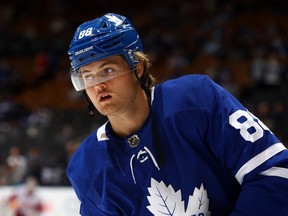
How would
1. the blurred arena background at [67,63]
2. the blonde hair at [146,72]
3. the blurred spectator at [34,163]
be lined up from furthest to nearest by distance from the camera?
the blurred arena background at [67,63] → the blurred spectator at [34,163] → the blonde hair at [146,72]

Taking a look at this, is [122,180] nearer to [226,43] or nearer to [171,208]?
[171,208]

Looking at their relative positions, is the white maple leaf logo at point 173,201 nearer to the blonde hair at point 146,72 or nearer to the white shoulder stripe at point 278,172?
the white shoulder stripe at point 278,172

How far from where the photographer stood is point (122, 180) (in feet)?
6.51

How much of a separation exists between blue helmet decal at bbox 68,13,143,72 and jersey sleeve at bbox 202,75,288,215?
0.32 metres

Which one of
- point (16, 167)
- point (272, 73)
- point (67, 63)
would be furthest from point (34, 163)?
point (67, 63)

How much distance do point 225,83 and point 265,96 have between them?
A: 0.92 m

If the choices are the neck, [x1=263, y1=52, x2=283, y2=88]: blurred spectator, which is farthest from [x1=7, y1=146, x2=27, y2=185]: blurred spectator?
the neck

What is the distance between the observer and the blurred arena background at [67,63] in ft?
28.6

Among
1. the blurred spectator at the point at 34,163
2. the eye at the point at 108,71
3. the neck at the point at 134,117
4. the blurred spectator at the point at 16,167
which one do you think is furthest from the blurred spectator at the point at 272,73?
the eye at the point at 108,71

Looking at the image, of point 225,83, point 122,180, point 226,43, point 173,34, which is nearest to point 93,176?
point 122,180

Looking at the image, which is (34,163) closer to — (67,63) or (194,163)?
(67,63)

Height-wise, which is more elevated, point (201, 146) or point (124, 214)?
point (201, 146)

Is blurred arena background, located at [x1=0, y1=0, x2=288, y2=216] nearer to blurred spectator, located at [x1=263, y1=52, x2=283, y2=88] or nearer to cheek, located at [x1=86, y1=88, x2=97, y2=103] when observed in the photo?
blurred spectator, located at [x1=263, y1=52, x2=283, y2=88]

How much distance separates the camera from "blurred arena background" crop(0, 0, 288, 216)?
8719 millimetres
